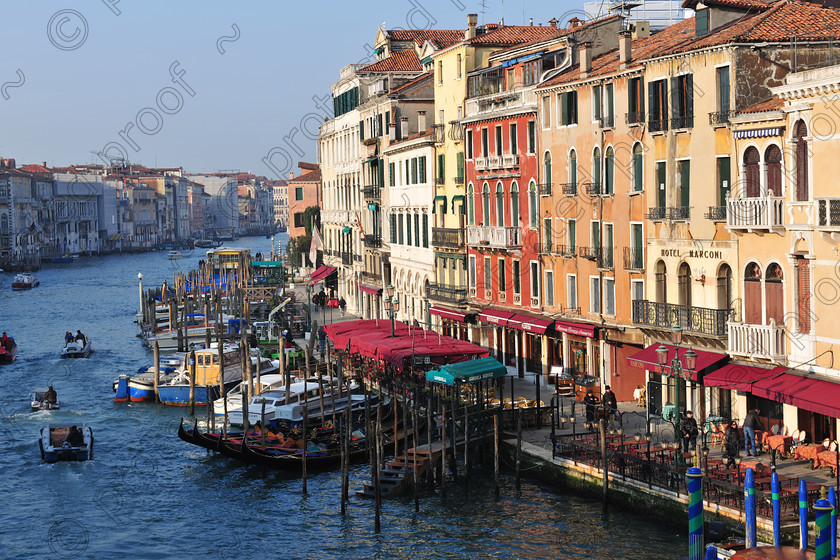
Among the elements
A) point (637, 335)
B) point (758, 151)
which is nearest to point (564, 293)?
point (637, 335)

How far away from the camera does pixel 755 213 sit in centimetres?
2498

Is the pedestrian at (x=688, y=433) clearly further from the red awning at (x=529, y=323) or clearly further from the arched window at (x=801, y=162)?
the red awning at (x=529, y=323)

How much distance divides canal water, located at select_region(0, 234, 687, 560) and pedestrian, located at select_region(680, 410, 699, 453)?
1826 mm

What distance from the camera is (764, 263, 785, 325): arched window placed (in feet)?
81.4

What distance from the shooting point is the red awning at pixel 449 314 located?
1612 inches

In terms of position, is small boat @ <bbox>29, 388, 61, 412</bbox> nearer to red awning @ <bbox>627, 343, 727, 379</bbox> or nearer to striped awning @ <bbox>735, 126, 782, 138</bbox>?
red awning @ <bbox>627, 343, 727, 379</bbox>

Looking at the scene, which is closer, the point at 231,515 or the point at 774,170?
the point at 774,170

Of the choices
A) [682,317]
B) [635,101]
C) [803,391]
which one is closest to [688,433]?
[803,391]

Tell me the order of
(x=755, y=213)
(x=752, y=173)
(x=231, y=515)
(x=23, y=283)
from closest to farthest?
(x=755, y=213) → (x=752, y=173) → (x=231, y=515) → (x=23, y=283)

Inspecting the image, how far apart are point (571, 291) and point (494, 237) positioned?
4906 millimetres

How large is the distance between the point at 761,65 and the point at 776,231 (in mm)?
3839

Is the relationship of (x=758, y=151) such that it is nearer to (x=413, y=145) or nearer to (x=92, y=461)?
(x=92, y=461)

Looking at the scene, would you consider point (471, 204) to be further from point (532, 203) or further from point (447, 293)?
point (532, 203)

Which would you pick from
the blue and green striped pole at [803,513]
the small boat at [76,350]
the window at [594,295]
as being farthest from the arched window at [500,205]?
the small boat at [76,350]
